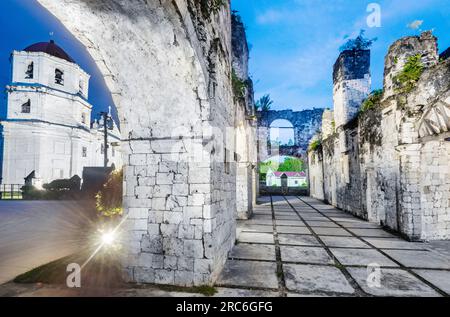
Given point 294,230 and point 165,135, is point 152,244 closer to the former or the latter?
point 165,135

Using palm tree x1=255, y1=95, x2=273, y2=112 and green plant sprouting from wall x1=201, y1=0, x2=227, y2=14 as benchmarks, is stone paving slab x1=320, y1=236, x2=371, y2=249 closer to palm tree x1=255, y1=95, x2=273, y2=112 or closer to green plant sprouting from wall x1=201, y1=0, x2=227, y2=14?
green plant sprouting from wall x1=201, y1=0, x2=227, y2=14

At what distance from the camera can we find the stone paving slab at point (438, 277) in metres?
3.29

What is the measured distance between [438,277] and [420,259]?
0.96 meters

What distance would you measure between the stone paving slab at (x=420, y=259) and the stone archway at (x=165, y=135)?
3638 millimetres

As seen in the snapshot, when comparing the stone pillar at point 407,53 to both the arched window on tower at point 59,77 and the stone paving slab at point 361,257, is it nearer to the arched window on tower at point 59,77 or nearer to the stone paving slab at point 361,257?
the stone paving slab at point 361,257

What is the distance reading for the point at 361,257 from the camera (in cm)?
452

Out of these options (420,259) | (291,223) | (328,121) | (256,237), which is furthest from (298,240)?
(328,121)

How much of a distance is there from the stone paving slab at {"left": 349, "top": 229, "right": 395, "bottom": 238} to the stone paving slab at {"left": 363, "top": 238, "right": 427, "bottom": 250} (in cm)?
34

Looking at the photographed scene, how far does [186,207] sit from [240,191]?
5.60 m

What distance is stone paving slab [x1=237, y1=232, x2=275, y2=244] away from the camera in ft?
18.7

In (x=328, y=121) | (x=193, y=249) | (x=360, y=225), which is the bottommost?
(x=360, y=225)

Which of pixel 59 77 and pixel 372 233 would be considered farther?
pixel 59 77
